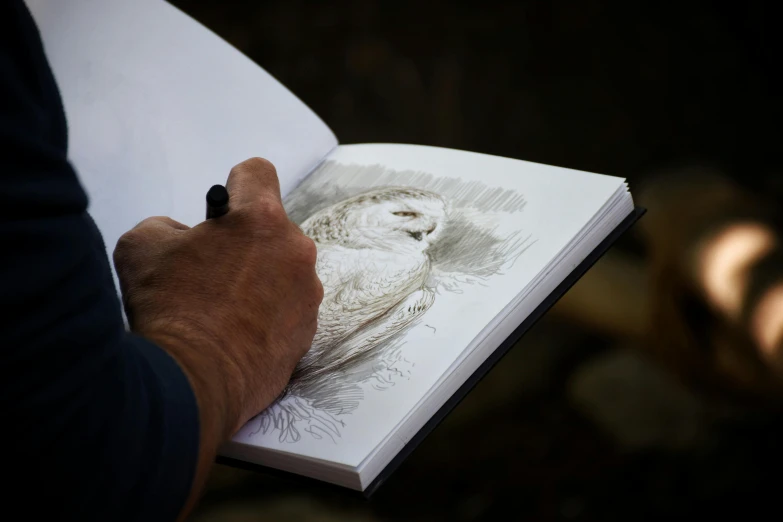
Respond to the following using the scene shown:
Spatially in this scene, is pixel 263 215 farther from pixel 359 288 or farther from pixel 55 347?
pixel 55 347

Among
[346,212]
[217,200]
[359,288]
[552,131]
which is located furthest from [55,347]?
[552,131]

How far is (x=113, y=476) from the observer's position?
0.47m

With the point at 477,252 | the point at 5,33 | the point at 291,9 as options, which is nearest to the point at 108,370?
the point at 5,33

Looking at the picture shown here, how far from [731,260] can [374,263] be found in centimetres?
87

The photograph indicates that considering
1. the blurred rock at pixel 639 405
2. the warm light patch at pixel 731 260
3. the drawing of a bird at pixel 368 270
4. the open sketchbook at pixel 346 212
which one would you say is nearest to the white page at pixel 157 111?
the open sketchbook at pixel 346 212

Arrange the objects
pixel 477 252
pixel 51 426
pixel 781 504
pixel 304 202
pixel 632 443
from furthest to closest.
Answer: pixel 632 443 → pixel 781 504 → pixel 304 202 → pixel 477 252 → pixel 51 426

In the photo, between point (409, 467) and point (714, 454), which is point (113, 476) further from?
point (714, 454)

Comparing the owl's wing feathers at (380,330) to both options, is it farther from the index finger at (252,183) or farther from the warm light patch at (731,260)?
the warm light patch at (731,260)

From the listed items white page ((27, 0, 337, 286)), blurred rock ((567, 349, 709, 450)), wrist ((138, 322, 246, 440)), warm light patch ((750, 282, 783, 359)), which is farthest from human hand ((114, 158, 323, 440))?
blurred rock ((567, 349, 709, 450))

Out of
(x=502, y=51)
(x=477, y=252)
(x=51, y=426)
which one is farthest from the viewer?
(x=502, y=51)

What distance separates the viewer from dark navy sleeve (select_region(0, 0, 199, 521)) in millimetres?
425

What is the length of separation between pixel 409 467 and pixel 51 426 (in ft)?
4.15

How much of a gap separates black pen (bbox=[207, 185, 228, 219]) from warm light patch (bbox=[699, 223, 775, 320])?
38.7 inches

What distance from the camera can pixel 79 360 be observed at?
0.45 m
